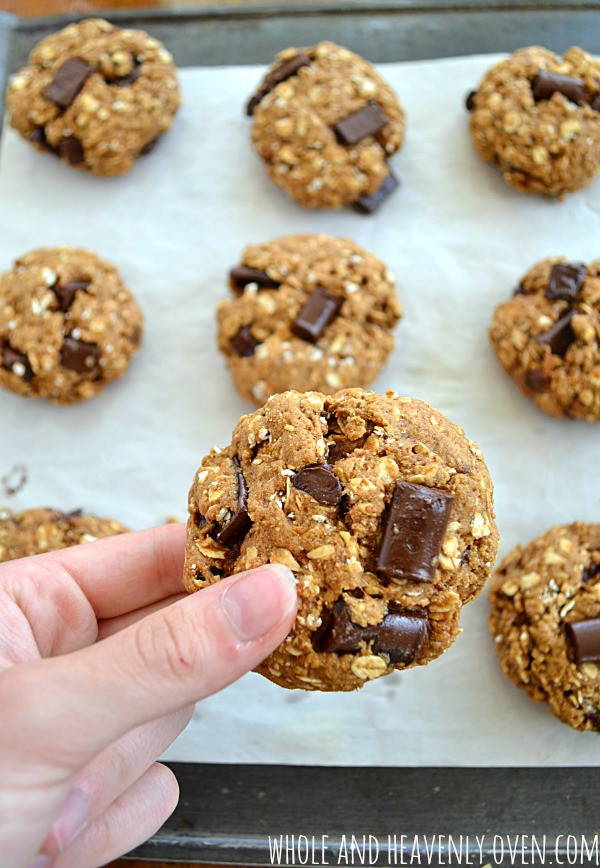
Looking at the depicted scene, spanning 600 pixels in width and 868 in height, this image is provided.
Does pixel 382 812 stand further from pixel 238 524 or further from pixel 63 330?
pixel 63 330

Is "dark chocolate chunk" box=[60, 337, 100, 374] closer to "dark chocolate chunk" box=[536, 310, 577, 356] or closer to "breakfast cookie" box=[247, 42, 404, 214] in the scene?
"breakfast cookie" box=[247, 42, 404, 214]

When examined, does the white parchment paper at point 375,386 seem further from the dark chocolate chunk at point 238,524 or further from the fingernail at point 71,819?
the dark chocolate chunk at point 238,524

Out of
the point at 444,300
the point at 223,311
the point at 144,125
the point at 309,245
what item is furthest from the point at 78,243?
the point at 444,300

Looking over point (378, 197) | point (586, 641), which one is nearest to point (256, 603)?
point (586, 641)

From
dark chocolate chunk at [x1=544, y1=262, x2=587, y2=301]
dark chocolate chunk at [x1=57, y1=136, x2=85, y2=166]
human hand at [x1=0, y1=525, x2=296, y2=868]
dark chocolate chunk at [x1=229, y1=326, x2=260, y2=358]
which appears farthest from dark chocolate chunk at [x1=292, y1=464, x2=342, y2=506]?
dark chocolate chunk at [x1=57, y1=136, x2=85, y2=166]

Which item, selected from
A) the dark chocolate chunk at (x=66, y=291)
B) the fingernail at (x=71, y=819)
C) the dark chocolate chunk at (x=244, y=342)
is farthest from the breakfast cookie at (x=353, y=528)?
the dark chocolate chunk at (x=66, y=291)
